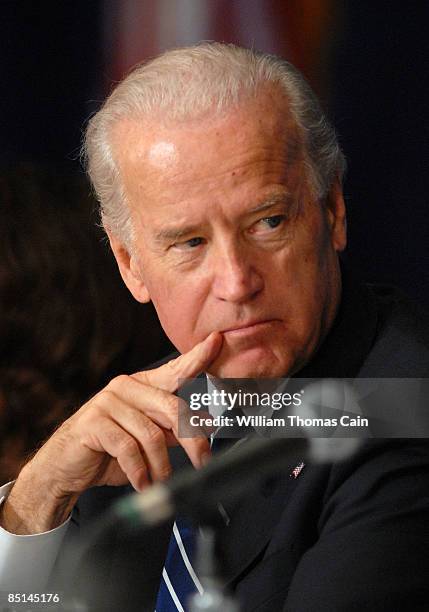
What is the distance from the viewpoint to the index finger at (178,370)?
3.60 ft

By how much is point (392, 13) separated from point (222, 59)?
342mm

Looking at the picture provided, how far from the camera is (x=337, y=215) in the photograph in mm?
1266

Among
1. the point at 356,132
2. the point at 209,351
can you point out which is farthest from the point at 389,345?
the point at 356,132

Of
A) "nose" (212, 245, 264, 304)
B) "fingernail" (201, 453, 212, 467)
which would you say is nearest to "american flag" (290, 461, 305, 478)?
"fingernail" (201, 453, 212, 467)

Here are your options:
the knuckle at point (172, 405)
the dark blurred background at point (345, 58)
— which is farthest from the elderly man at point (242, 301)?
the dark blurred background at point (345, 58)

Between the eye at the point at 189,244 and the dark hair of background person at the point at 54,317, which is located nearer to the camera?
the eye at the point at 189,244

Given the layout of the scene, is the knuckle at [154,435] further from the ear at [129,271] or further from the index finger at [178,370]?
the ear at [129,271]

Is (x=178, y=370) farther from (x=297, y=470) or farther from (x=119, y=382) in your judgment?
(x=297, y=470)

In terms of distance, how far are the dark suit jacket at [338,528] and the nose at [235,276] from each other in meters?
0.14

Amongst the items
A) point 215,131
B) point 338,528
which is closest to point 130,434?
point 338,528

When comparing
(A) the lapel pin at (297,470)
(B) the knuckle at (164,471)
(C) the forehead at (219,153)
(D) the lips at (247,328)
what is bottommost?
(A) the lapel pin at (297,470)

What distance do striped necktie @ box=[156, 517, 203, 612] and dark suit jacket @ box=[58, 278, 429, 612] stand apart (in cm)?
2

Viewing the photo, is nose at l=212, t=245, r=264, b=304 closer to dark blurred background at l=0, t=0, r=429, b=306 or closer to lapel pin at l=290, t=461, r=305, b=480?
lapel pin at l=290, t=461, r=305, b=480

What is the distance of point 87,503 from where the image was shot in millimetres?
1333
